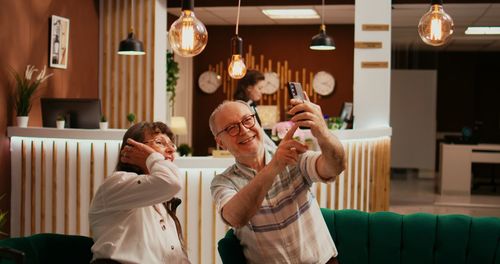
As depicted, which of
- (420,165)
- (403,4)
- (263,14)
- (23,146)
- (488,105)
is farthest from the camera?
(488,105)

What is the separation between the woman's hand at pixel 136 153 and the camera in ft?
9.10

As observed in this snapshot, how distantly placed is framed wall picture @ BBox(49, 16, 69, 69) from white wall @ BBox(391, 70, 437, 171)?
7.78 meters

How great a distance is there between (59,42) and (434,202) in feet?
20.8

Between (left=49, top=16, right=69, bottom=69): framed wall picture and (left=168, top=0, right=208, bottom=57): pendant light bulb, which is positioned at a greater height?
(left=49, top=16, right=69, bottom=69): framed wall picture

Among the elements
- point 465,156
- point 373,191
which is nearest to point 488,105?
point 465,156

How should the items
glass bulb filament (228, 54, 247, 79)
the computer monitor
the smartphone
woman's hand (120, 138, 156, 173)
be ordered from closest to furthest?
the smartphone < woman's hand (120, 138, 156, 173) < glass bulb filament (228, 54, 247, 79) < the computer monitor

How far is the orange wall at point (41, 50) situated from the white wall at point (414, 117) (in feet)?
23.0

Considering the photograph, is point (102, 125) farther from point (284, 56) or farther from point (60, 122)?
point (284, 56)

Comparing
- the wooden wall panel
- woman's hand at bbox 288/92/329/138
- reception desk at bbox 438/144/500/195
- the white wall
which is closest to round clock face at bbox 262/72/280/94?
the white wall

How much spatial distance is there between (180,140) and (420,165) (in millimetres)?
4894

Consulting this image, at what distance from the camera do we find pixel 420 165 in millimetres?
13844

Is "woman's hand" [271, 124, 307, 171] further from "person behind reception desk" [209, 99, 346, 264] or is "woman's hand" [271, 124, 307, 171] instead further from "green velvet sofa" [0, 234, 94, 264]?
"green velvet sofa" [0, 234, 94, 264]

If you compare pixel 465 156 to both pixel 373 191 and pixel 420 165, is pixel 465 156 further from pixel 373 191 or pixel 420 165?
pixel 373 191

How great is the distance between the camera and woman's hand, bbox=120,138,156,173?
2.77m
